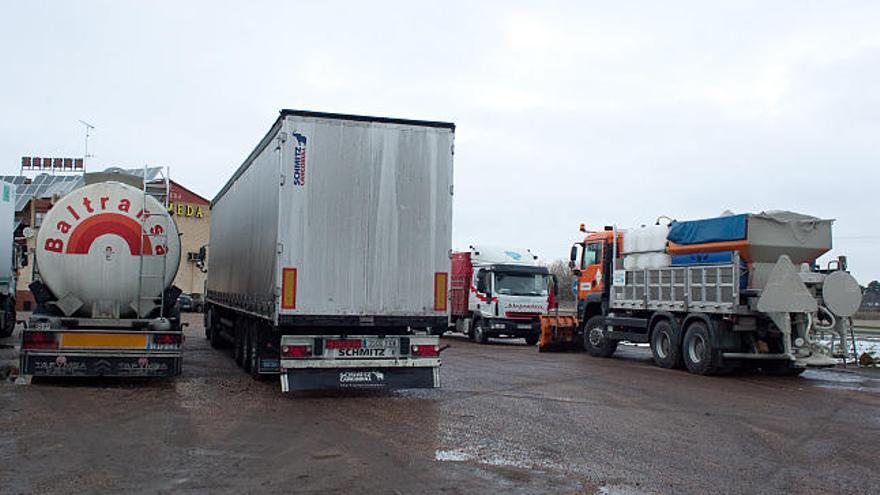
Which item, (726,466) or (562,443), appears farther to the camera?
(562,443)

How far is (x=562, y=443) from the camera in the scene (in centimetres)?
841

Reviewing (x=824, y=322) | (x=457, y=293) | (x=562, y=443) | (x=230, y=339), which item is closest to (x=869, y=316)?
(x=457, y=293)

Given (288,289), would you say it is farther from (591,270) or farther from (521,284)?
(521,284)

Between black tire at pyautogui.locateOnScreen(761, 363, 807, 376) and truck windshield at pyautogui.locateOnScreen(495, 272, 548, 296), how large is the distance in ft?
29.6

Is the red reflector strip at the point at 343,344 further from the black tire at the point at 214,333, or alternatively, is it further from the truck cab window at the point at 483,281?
the truck cab window at the point at 483,281

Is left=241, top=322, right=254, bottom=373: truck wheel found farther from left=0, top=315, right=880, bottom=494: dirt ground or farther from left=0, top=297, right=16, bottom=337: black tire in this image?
left=0, top=297, right=16, bottom=337: black tire

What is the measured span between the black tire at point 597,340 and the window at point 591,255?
139 cm

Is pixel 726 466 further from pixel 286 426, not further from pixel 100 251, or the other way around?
pixel 100 251

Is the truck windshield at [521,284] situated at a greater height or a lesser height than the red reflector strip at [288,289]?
greater

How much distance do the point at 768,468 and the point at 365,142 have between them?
6.42 meters

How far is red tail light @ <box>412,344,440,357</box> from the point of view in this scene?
1128cm

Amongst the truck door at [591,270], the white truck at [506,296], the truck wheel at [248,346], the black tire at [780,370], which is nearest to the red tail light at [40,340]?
the truck wheel at [248,346]

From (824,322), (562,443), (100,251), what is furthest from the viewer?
(824,322)

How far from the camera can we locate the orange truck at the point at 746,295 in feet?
47.8
